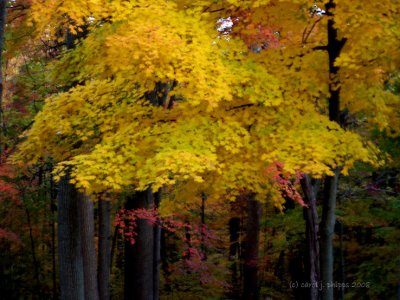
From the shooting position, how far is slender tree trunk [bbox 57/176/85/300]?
29.4ft

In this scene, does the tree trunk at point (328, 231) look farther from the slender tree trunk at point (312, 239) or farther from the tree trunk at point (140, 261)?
the tree trunk at point (140, 261)

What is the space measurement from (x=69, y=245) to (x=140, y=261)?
2.72 m

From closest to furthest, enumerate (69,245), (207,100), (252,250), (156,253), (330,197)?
(207,100) → (330,197) → (69,245) → (156,253) → (252,250)

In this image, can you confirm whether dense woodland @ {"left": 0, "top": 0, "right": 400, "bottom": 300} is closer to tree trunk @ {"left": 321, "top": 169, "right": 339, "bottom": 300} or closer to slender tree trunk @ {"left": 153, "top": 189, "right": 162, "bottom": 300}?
tree trunk @ {"left": 321, "top": 169, "right": 339, "bottom": 300}

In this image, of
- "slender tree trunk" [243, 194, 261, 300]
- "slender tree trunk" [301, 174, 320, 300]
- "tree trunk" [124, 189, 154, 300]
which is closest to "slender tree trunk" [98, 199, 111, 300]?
"tree trunk" [124, 189, 154, 300]

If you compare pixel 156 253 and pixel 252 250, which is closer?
pixel 156 253

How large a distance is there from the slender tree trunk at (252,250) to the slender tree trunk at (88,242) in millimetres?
6123

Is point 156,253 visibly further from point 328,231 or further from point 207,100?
point 207,100

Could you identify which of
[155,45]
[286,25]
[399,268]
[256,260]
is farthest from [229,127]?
[256,260]

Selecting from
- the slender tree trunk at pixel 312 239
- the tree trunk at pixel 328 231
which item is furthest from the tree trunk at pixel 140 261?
the tree trunk at pixel 328 231

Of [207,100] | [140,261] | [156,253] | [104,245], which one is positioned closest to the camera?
[207,100]

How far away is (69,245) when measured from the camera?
8969 mm

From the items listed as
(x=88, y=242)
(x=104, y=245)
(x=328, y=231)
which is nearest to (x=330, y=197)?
(x=328, y=231)

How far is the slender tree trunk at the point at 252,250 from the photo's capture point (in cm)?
1448
